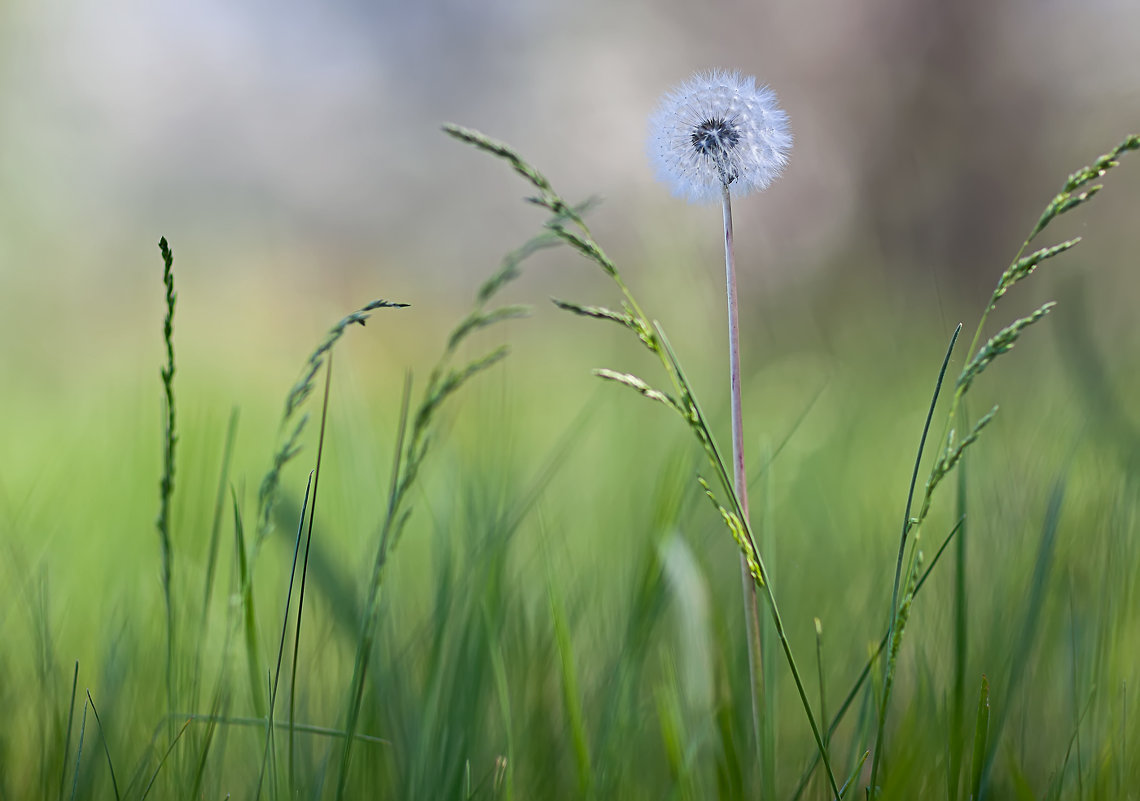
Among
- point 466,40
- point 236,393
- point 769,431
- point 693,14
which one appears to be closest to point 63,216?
point 466,40

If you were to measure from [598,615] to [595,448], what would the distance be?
1376 mm

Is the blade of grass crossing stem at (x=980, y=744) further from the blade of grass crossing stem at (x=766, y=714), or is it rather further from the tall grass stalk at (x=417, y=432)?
the tall grass stalk at (x=417, y=432)

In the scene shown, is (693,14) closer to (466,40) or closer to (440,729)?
(466,40)

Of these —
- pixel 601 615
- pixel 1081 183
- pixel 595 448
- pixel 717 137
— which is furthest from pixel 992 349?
pixel 595 448

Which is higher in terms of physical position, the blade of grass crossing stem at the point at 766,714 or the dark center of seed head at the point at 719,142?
the dark center of seed head at the point at 719,142

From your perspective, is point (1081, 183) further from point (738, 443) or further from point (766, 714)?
point (766, 714)

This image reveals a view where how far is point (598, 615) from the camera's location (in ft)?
3.08

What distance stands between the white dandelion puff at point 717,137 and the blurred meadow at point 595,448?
0.06 metres

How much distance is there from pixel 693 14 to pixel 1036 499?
Answer: 346 cm

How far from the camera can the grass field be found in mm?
574

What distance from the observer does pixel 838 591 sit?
0.98 m

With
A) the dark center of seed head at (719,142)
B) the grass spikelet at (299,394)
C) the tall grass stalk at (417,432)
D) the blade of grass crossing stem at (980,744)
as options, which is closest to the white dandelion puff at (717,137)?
the dark center of seed head at (719,142)

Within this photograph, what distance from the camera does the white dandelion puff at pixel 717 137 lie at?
→ 20.6 inches

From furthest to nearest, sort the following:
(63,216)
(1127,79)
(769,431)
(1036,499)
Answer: (63,216)
(1127,79)
(769,431)
(1036,499)
